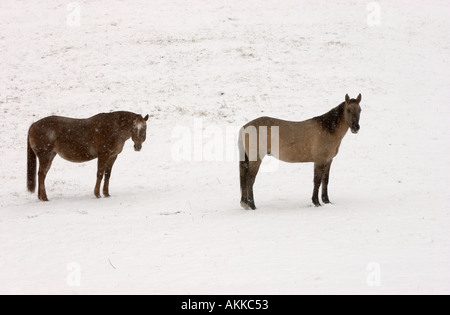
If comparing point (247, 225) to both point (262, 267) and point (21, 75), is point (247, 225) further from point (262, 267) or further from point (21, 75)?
point (21, 75)

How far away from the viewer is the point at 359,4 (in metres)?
38.8

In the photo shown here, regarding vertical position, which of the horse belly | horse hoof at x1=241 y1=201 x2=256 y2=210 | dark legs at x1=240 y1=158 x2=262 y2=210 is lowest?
horse hoof at x1=241 y1=201 x2=256 y2=210

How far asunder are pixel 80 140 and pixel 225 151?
6405 mm

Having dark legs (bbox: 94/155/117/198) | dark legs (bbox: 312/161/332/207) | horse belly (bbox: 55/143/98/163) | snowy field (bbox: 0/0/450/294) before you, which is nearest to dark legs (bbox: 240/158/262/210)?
snowy field (bbox: 0/0/450/294)

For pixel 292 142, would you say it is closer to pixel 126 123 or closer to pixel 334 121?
pixel 334 121

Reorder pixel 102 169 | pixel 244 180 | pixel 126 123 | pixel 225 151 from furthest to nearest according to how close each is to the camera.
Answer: pixel 225 151, pixel 102 169, pixel 126 123, pixel 244 180

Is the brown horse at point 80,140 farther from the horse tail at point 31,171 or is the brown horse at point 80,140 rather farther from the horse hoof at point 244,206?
the horse hoof at point 244,206

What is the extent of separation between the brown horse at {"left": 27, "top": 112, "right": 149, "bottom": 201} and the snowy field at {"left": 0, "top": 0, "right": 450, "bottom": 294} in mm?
1054

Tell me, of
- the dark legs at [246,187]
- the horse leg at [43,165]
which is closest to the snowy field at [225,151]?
the dark legs at [246,187]

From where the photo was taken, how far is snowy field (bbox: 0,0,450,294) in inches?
292

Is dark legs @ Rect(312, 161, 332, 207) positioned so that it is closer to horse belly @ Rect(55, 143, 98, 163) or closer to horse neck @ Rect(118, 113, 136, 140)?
horse neck @ Rect(118, 113, 136, 140)

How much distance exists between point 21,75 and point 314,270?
25.7 m

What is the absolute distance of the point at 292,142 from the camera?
11641 mm

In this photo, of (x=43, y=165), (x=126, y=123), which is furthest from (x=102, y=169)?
(x=43, y=165)
